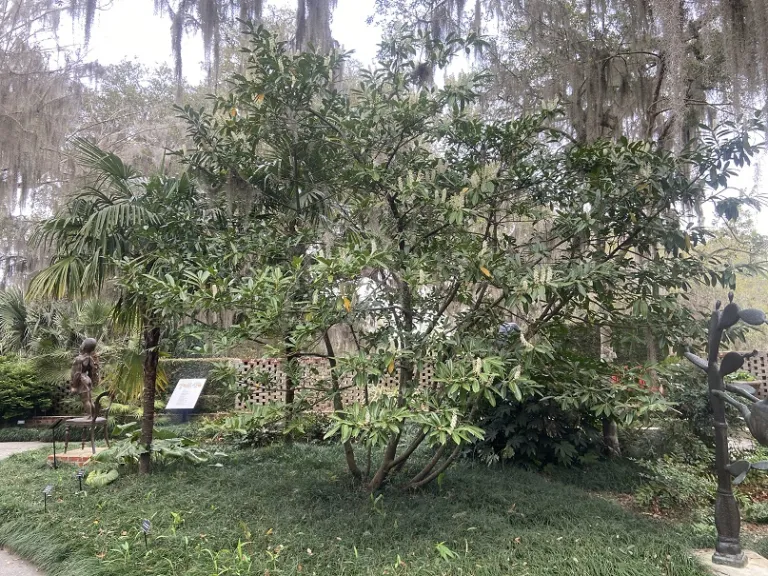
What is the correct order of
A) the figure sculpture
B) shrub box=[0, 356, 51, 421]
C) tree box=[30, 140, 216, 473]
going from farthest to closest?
shrub box=[0, 356, 51, 421]
the figure sculpture
tree box=[30, 140, 216, 473]

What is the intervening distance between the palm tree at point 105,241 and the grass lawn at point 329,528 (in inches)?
44.5

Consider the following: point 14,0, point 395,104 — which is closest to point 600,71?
point 395,104

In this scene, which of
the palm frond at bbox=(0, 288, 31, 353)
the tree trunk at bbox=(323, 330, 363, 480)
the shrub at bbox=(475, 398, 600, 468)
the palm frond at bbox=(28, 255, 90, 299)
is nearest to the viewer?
the tree trunk at bbox=(323, 330, 363, 480)

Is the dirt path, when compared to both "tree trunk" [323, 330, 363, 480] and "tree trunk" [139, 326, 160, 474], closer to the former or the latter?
"tree trunk" [139, 326, 160, 474]

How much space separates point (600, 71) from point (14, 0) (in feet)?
32.0

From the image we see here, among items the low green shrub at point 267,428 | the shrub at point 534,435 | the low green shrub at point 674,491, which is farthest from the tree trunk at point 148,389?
the low green shrub at point 674,491

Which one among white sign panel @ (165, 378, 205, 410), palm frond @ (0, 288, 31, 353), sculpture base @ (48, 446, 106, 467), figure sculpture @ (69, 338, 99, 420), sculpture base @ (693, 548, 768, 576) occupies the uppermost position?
palm frond @ (0, 288, 31, 353)

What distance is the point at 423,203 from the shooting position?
3994 millimetres

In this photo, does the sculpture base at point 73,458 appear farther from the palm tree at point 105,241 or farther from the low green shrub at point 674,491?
the low green shrub at point 674,491

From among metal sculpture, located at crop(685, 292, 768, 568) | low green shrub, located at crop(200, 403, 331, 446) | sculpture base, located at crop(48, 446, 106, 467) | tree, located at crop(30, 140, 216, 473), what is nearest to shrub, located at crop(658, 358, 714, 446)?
metal sculpture, located at crop(685, 292, 768, 568)

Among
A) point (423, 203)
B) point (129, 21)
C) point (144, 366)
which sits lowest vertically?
point (144, 366)

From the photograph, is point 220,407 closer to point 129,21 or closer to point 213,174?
point 213,174

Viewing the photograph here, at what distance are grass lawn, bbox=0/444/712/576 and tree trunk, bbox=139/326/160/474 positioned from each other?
21cm

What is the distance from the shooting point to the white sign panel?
9.08 meters
